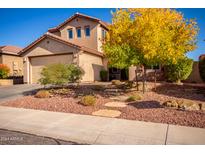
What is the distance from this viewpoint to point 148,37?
8.47 metres

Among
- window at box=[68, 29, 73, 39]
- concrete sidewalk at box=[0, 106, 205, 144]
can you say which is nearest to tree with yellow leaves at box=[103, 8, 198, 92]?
concrete sidewalk at box=[0, 106, 205, 144]

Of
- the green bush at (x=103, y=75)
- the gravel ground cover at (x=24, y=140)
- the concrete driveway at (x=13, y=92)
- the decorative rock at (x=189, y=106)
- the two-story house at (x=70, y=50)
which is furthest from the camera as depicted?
the green bush at (x=103, y=75)

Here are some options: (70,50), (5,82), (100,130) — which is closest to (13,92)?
(70,50)

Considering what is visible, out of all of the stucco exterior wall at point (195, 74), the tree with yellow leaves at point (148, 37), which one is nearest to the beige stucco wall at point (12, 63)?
the tree with yellow leaves at point (148, 37)

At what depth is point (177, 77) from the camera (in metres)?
13.6

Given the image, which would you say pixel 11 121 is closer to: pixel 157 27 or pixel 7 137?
pixel 7 137

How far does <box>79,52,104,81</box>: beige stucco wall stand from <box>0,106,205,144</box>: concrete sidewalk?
10.2m

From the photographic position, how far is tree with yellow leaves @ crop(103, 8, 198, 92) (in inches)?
336

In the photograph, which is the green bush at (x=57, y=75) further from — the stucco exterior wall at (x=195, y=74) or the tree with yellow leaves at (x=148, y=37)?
the stucco exterior wall at (x=195, y=74)

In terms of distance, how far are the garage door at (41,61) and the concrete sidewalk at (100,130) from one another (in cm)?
1050

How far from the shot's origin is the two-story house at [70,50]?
16.1 m

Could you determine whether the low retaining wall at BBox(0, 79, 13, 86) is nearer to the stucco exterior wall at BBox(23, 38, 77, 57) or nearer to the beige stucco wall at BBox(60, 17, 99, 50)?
the stucco exterior wall at BBox(23, 38, 77, 57)
